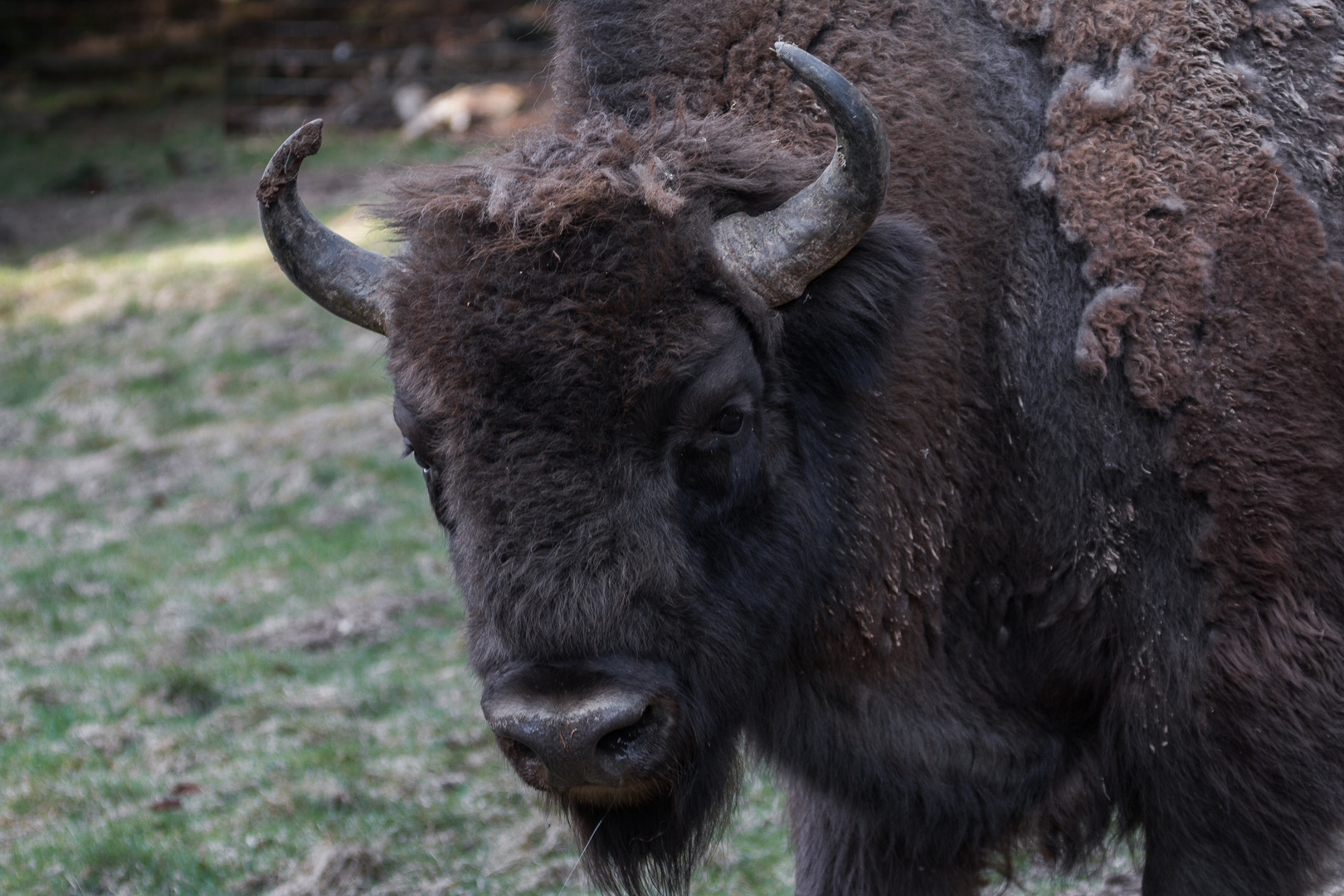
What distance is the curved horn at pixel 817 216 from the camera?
3160 mm

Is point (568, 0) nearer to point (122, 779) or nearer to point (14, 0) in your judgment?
point (122, 779)

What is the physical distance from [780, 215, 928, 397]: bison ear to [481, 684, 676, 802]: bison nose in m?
1.03

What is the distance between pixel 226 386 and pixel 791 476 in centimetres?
1053

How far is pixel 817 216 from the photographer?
11.0 ft

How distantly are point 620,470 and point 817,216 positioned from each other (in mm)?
837

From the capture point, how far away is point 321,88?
25.1 meters

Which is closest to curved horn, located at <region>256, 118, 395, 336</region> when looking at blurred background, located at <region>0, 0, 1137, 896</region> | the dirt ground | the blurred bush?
blurred background, located at <region>0, 0, 1137, 896</region>

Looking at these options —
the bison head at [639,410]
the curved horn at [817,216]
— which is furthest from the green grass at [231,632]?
the curved horn at [817,216]

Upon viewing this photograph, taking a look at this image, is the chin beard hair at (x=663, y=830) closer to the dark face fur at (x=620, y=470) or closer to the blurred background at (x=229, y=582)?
the dark face fur at (x=620, y=470)

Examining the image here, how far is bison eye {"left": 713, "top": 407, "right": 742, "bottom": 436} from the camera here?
3354 mm

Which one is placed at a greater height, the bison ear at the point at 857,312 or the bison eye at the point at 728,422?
the bison ear at the point at 857,312

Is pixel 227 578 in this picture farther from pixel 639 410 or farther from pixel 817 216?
pixel 817 216

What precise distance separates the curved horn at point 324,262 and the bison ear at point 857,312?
1.19 meters

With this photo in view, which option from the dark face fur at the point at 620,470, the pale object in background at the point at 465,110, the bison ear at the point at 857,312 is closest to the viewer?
the dark face fur at the point at 620,470
